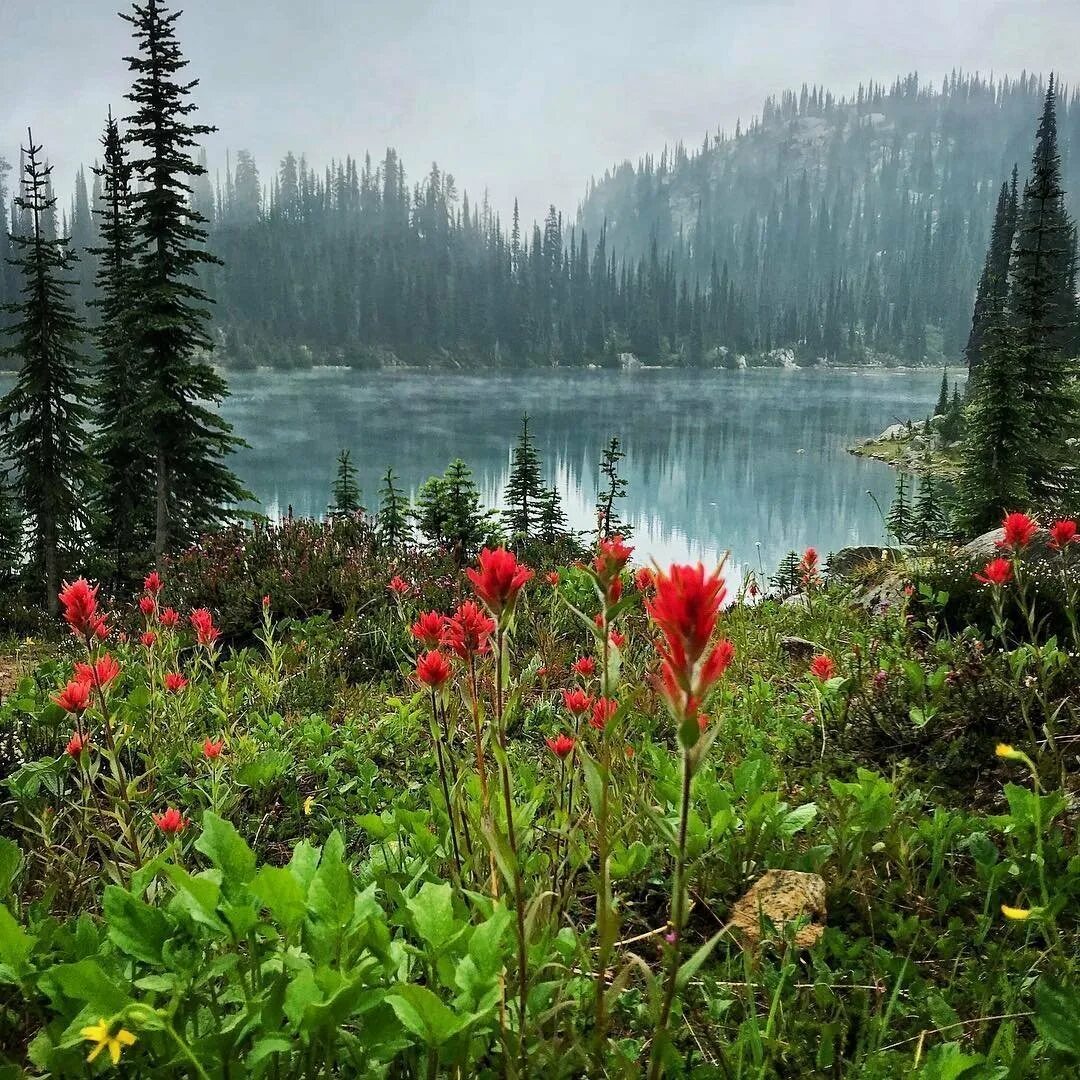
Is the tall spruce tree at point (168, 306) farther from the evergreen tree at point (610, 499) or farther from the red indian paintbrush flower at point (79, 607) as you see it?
the red indian paintbrush flower at point (79, 607)

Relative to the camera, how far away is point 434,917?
1.36 metres

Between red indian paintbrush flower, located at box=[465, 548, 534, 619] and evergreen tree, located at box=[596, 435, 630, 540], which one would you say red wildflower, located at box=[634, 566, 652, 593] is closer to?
red indian paintbrush flower, located at box=[465, 548, 534, 619]

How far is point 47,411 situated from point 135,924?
1837 cm

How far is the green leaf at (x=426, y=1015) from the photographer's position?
3.69 feet

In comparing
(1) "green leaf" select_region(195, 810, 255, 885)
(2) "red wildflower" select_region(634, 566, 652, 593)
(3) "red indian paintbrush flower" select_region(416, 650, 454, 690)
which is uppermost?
→ (3) "red indian paintbrush flower" select_region(416, 650, 454, 690)

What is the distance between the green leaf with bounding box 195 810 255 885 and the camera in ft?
4.54

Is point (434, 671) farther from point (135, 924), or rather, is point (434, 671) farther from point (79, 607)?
point (79, 607)

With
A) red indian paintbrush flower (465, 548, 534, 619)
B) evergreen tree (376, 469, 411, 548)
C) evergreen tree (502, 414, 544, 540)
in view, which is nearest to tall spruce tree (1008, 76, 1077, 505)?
evergreen tree (502, 414, 544, 540)

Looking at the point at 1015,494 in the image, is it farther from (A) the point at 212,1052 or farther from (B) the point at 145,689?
(A) the point at 212,1052

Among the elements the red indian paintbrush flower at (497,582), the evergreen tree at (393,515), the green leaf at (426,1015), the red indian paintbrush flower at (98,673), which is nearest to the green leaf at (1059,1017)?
the green leaf at (426,1015)

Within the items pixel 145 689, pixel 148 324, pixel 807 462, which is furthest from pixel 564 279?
pixel 145 689

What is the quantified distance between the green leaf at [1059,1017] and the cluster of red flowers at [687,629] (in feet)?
3.59

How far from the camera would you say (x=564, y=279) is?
436ft

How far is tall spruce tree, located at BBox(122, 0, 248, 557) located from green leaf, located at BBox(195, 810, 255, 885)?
1438cm
